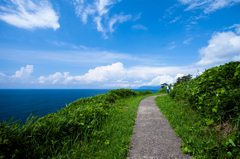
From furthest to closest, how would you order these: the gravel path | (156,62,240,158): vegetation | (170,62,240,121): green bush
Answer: (170,62,240,121): green bush → the gravel path → (156,62,240,158): vegetation

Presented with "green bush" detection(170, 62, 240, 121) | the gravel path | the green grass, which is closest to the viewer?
the green grass

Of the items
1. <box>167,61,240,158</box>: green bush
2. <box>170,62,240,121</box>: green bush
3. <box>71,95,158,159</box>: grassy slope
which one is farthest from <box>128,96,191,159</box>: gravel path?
<box>170,62,240,121</box>: green bush

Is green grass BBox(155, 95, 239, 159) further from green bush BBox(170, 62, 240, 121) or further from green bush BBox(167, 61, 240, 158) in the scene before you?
green bush BBox(170, 62, 240, 121)

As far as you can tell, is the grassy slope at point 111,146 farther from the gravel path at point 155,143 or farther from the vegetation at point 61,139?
the gravel path at point 155,143

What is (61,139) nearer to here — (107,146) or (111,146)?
(107,146)

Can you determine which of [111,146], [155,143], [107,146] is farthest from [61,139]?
[155,143]

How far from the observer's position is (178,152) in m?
3.26

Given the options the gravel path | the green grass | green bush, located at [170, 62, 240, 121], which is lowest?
the gravel path

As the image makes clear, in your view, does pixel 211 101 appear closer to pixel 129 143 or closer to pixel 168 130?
pixel 168 130

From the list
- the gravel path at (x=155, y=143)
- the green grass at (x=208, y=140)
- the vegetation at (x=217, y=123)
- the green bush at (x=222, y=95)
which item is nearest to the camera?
the green grass at (x=208, y=140)

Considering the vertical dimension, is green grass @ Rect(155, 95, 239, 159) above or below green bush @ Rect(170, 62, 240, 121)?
below

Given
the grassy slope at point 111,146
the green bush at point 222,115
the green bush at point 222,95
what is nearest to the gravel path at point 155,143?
the grassy slope at point 111,146

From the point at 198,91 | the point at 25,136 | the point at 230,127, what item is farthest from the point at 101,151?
the point at 198,91

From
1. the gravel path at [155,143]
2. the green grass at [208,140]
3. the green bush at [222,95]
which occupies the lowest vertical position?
the gravel path at [155,143]
